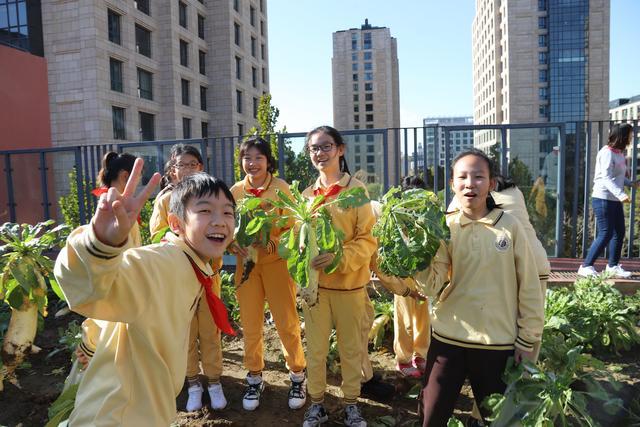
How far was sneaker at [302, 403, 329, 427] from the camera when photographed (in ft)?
→ 10.5

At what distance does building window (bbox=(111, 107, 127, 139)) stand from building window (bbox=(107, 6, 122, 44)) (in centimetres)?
420

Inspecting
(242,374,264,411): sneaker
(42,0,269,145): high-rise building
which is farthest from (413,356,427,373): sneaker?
(42,0,269,145): high-rise building

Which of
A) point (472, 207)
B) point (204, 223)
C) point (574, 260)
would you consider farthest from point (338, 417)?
point (574, 260)

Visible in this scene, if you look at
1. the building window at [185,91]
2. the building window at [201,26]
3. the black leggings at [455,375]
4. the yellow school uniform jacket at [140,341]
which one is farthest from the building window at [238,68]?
the yellow school uniform jacket at [140,341]

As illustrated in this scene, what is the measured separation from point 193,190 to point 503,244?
1.69 meters

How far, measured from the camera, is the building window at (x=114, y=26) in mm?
26859

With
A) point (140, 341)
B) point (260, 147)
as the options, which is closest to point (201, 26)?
point (260, 147)

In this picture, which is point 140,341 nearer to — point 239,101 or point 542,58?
point 239,101

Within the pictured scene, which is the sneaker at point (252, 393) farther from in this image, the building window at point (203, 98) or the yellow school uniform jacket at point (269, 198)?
the building window at point (203, 98)

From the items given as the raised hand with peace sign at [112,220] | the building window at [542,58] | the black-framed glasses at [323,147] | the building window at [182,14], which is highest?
the building window at [542,58]

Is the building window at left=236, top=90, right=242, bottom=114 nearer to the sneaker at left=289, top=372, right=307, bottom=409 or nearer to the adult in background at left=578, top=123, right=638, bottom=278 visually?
the adult in background at left=578, top=123, right=638, bottom=278

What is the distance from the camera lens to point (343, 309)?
10.8 ft

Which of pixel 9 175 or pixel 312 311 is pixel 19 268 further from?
pixel 9 175

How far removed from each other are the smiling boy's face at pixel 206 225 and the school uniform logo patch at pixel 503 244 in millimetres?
1504
